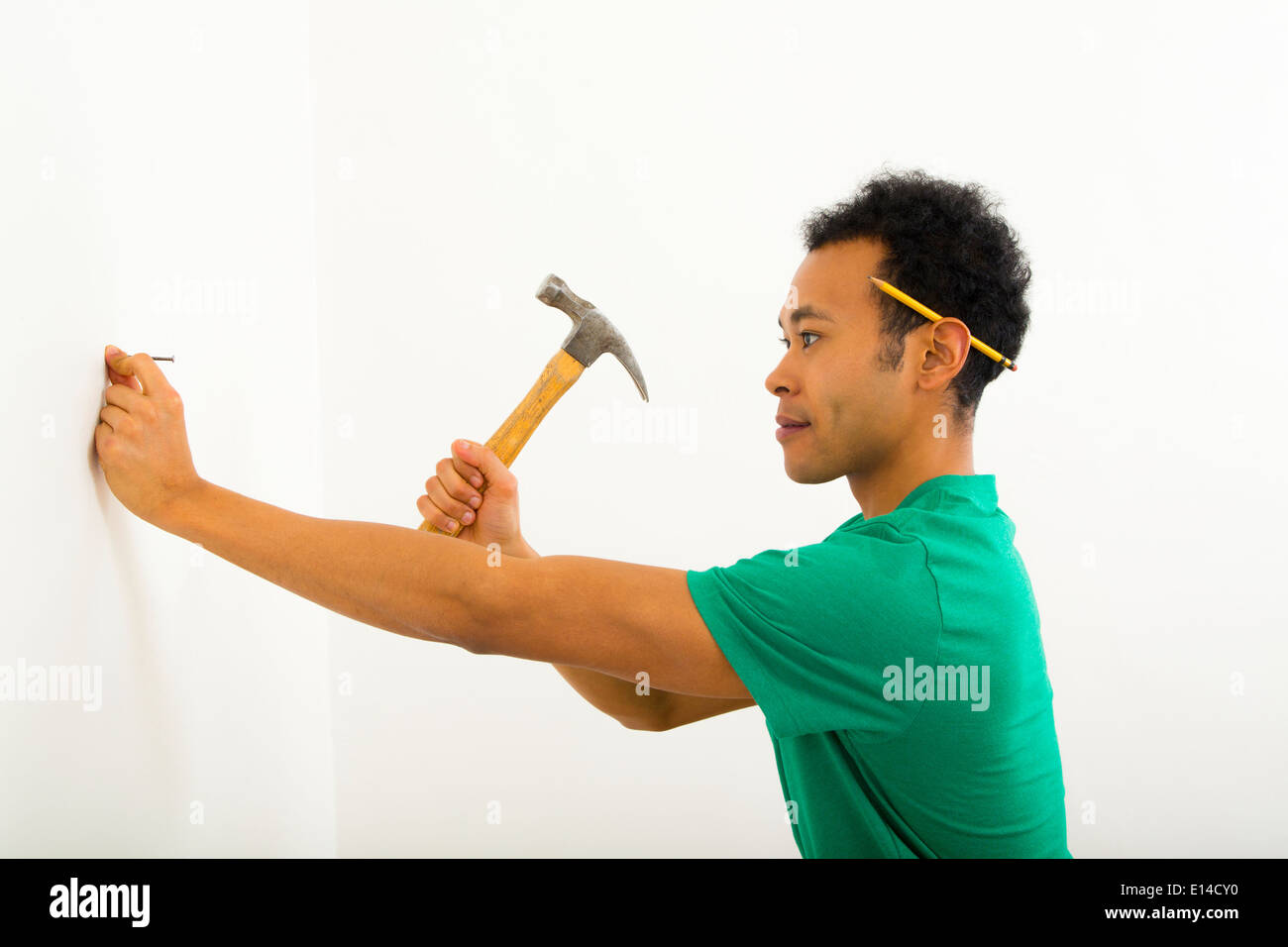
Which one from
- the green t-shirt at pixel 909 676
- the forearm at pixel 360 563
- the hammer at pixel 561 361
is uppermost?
the hammer at pixel 561 361

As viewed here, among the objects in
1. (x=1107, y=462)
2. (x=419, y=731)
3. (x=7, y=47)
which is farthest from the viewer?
(x=1107, y=462)

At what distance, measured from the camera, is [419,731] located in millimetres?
2592

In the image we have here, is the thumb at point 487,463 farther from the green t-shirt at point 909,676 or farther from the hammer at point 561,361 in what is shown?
A: the green t-shirt at point 909,676

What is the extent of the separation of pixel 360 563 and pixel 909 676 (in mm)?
616

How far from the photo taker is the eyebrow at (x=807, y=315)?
142cm

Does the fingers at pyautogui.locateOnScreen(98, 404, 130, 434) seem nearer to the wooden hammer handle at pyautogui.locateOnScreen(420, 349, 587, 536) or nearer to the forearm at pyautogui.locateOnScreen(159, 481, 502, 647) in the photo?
the forearm at pyautogui.locateOnScreen(159, 481, 502, 647)

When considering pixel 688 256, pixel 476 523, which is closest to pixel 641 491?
pixel 688 256

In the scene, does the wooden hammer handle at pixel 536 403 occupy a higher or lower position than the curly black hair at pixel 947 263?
lower

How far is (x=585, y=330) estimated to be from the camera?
4.87 feet

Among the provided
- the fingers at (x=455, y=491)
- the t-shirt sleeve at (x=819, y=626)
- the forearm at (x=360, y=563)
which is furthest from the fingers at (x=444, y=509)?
the t-shirt sleeve at (x=819, y=626)

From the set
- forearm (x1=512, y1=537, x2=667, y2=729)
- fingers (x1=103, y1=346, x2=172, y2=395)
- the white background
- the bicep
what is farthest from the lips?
the white background
